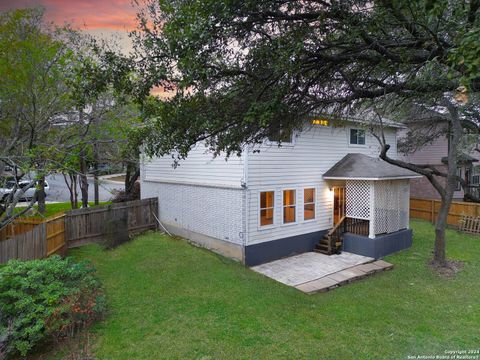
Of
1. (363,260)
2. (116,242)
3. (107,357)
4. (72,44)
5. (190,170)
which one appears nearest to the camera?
(107,357)

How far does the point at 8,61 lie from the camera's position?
7621 mm

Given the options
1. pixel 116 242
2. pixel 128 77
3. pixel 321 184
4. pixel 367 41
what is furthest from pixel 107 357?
pixel 321 184

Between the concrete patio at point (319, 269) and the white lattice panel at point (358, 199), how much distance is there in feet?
5.28

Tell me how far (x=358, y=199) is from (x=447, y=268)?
3718 millimetres

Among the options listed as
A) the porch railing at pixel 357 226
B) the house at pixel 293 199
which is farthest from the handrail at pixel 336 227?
the porch railing at pixel 357 226

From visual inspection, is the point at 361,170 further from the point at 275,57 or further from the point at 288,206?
the point at 275,57

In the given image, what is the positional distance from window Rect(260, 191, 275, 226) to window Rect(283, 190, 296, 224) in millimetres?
666

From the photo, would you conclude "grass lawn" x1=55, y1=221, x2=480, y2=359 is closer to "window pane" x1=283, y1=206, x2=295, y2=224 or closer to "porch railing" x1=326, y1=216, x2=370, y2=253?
"porch railing" x1=326, y1=216, x2=370, y2=253

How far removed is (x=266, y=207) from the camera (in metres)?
11.7

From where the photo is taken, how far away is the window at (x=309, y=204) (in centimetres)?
1280

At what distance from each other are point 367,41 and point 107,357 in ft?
21.8

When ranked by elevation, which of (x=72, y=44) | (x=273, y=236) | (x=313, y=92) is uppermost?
(x=72, y=44)

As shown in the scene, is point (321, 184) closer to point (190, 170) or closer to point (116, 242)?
point (190, 170)

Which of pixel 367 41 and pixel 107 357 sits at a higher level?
pixel 367 41
